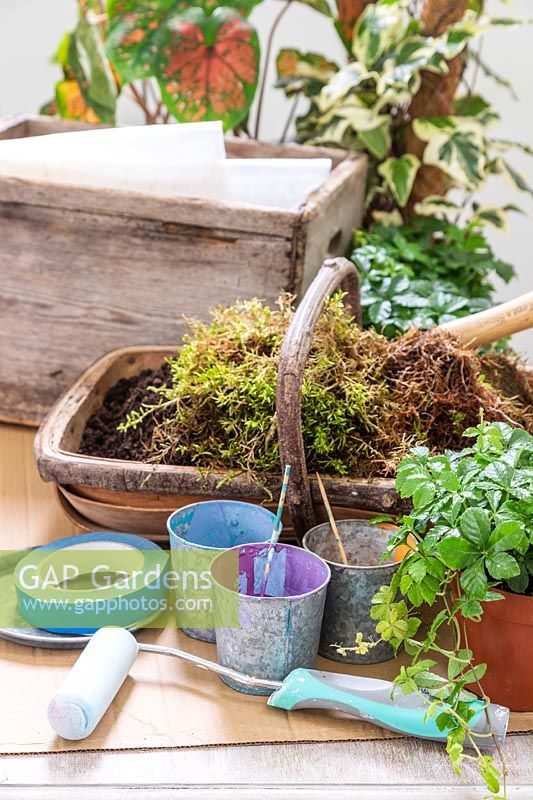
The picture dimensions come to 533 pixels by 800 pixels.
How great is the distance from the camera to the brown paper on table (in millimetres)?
764

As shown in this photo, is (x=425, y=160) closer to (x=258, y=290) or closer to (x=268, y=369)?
(x=258, y=290)

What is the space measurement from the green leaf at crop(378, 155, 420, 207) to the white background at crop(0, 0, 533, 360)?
63 centimetres

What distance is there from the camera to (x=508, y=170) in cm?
161

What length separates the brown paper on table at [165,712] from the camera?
2.51ft

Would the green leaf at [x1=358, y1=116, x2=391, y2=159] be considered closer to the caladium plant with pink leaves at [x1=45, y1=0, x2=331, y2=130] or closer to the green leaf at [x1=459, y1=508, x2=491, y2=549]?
the caladium plant with pink leaves at [x1=45, y1=0, x2=331, y2=130]

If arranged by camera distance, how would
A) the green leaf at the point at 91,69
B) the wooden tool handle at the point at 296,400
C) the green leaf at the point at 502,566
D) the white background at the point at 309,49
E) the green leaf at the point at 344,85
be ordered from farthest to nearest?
the white background at the point at 309,49
the green leaf at the point at 91,69
the green leaf at the point at 344,85
the wooden tool handle at the point at 296,400
the green leaf at the point at 502,566

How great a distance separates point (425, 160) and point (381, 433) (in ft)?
2.30

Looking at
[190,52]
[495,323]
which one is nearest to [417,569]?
[495,323]

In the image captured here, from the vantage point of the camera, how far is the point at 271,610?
778 mm

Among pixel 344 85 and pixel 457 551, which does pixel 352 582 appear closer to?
pixel 457 551

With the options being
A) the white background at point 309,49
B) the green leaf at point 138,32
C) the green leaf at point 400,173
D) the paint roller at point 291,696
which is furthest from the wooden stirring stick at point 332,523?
the white background at point 309,49

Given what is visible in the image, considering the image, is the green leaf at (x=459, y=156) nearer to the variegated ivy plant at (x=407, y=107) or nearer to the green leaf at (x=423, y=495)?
the variegated ivy plant at (x=407, y=107)

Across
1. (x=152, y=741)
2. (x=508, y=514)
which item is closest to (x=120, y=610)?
(x=152, y=741)

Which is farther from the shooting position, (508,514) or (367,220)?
(367,220)
